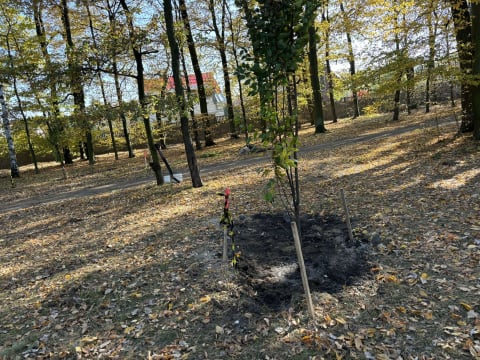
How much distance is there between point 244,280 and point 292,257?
84 centimetres

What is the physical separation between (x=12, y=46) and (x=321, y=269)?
60.4 feet

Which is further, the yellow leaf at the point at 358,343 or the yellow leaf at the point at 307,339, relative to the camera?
the yellow leaf at the point at 307,339

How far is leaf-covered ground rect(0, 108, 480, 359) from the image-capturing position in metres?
3.05

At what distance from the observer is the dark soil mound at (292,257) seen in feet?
12.5

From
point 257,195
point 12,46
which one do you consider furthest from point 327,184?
point 12,46

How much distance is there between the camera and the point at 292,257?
14.9 ft

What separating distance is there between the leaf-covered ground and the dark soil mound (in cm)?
5

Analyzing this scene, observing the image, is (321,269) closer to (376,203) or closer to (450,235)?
(450,235)

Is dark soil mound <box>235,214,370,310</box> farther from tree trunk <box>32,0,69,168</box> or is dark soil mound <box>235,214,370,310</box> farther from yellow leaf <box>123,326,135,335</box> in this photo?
tree trunk <box>32,0,69,168</box>

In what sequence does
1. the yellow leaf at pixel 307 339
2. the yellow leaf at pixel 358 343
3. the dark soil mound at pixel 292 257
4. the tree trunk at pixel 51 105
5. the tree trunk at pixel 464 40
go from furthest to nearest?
the tree trunk at pixel 51 105 < the tree trunk at pixel 464 40 < the dark soil mound at pixel 292 257 < the yellow leaf at pixel 307 339 < the yellow leaf at pixel 358 343

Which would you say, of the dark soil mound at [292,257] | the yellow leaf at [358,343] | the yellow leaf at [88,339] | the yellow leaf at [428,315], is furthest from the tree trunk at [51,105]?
the yellow leaf at [428,315]

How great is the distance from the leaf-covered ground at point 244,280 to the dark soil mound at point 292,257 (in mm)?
47

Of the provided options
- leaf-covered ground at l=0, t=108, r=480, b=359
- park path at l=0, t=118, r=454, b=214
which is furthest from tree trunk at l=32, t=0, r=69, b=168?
leaf-covered ground at l=0, t=108, r=480, b=359

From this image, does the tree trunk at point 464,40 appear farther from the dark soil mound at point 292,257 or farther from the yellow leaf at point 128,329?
the yellow leaf at point 128,329
